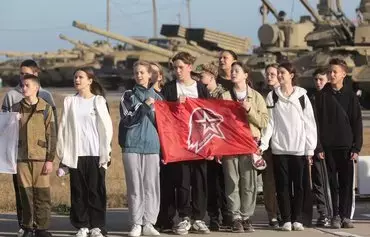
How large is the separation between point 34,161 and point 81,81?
0.88m

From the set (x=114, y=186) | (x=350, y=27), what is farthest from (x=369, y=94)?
(x=114, y=186)

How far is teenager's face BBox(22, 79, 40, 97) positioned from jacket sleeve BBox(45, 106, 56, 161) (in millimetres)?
249

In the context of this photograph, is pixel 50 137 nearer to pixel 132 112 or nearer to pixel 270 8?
pixel 132 112

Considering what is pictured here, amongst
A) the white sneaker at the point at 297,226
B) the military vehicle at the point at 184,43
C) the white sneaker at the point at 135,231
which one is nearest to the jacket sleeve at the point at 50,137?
the white sneaker at the point at 135,231

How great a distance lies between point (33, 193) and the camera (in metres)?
8.91

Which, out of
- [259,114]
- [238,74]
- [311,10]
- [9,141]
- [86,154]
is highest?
[311,10]

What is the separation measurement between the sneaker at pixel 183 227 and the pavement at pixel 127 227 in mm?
80

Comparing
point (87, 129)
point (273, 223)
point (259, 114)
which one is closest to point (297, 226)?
point (273, 223)

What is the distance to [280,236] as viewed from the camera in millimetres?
9070

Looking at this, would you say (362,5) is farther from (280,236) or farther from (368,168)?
(280,236)

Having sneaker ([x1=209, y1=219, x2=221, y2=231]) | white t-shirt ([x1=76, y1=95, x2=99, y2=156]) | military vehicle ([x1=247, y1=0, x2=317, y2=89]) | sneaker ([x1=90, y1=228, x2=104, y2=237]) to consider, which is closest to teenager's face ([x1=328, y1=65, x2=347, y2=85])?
sneaker ([x1=209, y1=219, x2=221, y2=231])

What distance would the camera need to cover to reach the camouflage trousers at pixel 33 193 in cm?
887

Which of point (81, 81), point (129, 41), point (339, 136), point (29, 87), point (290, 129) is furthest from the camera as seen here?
point (129, 41)

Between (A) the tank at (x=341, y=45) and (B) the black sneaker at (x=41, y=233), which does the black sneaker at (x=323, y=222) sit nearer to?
(B) the black sneaker at (x=41, y=233)
